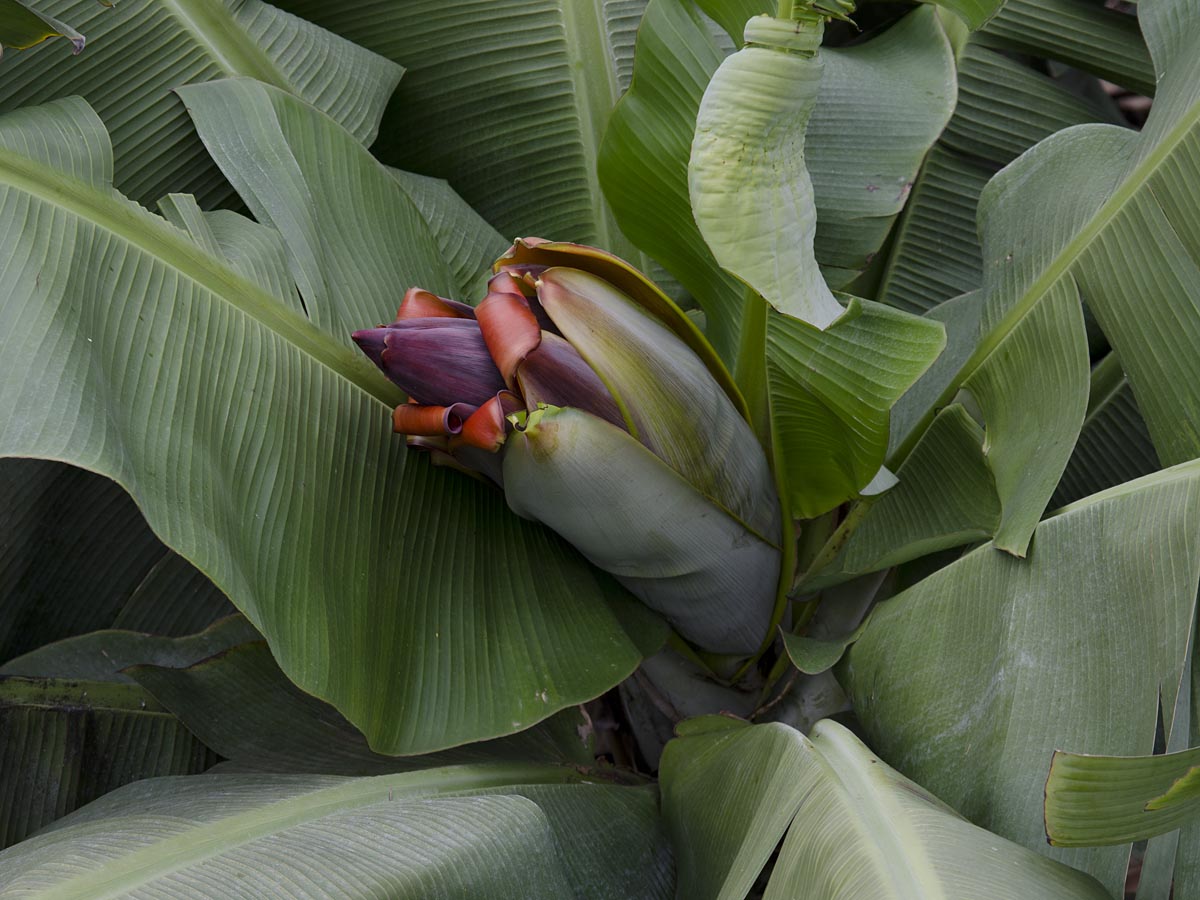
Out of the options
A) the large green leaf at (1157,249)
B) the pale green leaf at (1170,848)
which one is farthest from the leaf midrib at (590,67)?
the pale green leaf at (1170,848)

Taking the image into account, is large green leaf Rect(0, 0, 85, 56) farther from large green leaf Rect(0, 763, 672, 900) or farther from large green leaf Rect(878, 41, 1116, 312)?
large green leaf Rect(878, 41, 1116, 312)

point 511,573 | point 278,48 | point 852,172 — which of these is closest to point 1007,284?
point 852,172

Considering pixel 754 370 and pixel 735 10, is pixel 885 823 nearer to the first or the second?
pixel 754 370

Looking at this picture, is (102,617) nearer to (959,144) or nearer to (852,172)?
(852,172)

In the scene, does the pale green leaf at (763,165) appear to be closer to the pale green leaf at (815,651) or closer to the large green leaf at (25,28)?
the pale green leaf at (815,651)

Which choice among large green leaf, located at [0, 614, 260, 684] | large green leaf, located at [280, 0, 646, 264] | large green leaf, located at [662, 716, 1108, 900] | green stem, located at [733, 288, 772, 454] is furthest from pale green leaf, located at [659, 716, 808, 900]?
large green leaf, located at [280, 0, 646, 264]

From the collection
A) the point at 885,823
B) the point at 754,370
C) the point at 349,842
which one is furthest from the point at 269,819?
the point at 754,370
